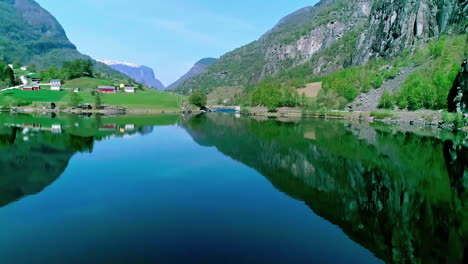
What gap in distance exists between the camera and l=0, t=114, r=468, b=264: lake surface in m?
14.8

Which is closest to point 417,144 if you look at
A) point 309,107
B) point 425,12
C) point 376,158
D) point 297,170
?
point 376,158

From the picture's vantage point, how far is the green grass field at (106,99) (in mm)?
139125

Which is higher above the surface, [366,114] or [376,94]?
[376,94]

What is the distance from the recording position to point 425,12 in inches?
7047

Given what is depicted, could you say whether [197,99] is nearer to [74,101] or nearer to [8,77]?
[74,101]

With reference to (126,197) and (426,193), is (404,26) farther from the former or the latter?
(126,197)

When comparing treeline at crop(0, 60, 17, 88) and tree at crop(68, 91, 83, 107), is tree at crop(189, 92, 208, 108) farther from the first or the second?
treeline at crop(0, 60, 17, 88)

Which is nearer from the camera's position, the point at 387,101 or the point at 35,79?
the point at 387,101

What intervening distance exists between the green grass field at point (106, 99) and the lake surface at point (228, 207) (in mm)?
110155

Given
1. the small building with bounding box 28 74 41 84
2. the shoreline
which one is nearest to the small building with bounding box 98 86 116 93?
the shoreline

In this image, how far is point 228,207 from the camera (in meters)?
21.4

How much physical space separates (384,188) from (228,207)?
14171mm

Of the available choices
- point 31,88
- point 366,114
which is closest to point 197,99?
point 31,88

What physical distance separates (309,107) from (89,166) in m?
135
